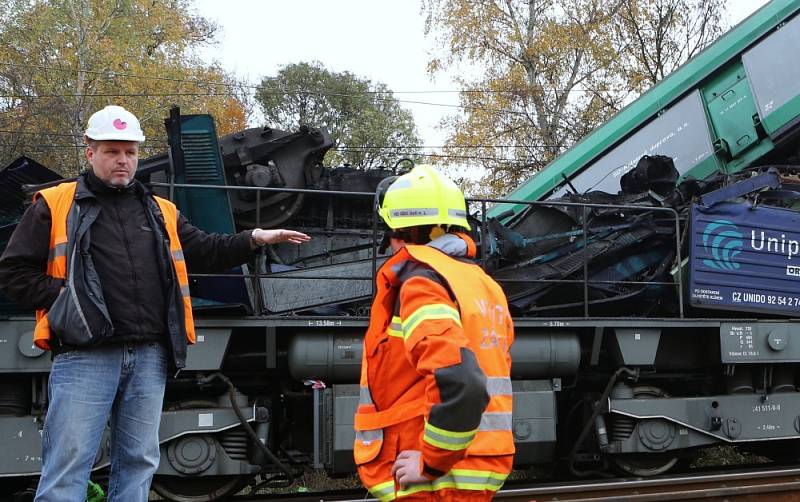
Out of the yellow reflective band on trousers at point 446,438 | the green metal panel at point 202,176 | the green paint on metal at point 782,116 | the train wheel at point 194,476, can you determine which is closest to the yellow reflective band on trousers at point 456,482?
the yellow reflective band on trousers at point 446,438

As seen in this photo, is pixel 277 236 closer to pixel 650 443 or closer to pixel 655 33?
pixel 650 443

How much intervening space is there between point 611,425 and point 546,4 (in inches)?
745

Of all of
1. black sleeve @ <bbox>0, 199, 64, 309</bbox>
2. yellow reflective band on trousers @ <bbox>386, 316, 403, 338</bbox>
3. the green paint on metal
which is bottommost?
yellow reflective band on trousers @ <bbox>386, 316, 403, 338</bbox>

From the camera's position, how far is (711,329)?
7242mm

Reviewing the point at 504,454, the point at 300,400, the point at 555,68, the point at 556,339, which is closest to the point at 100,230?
the point at 504,454

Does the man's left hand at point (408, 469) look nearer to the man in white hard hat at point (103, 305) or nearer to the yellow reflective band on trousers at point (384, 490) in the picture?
the yellow reflective band on trousers at point (384, 490)

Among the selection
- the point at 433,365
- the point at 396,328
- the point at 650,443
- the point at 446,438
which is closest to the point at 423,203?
the point at 396,328

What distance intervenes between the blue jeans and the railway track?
254 cm

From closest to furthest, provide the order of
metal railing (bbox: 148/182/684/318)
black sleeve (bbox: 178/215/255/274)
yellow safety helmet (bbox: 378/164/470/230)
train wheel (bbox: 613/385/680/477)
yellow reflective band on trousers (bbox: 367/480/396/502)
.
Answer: yellow reflective band on trousers (bbox: 367/480/396/502), yellow safety helmet (bbox: 378/164/470/230), black sleeve (bbox: 178/215/255/274), metal railing (bbox: 148/182/684/318), train wheel (bbox: 613/385/680/477)

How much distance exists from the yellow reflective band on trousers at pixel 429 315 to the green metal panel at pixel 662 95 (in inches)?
236

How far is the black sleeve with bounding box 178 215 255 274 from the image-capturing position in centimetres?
412

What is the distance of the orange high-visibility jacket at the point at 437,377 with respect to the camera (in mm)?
2422

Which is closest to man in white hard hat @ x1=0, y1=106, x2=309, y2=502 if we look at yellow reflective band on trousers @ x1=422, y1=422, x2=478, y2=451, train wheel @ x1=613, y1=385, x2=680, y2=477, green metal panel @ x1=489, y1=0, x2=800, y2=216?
yellow reflective band on trousers @ x1=422, y1=422, x2=478, y2=451

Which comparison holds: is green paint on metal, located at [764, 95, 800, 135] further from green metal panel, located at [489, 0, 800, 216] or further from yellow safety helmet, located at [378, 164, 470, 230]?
yellow safety helmet, located at [378, 164, 470, 230]
